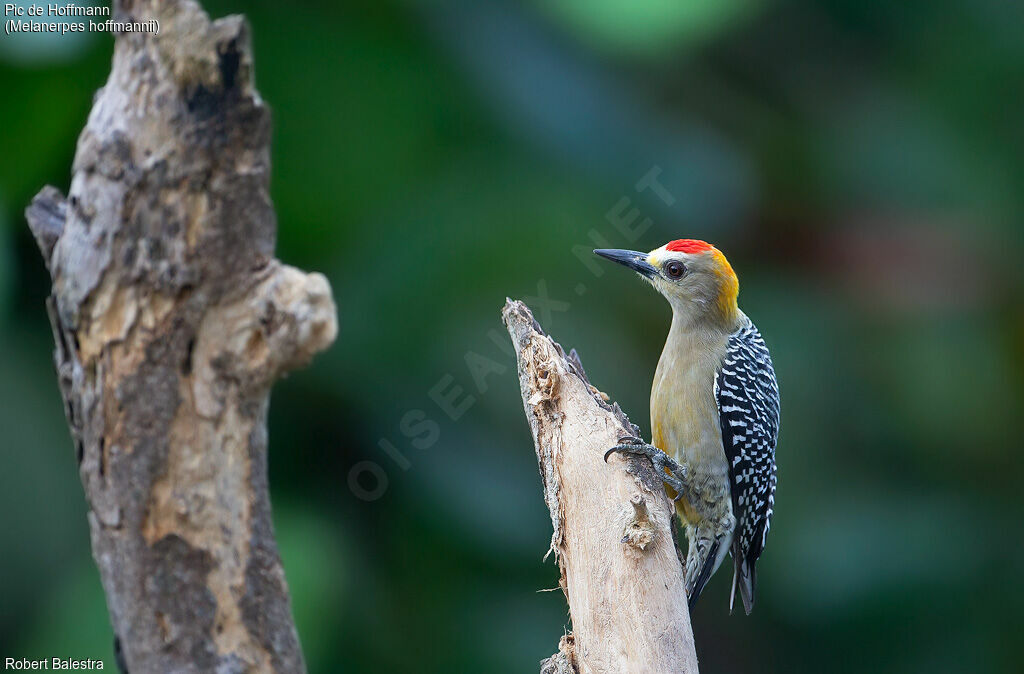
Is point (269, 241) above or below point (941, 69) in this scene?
below

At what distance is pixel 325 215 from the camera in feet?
12.4

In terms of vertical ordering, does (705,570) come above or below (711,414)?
below

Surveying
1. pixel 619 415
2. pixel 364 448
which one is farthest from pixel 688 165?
pixel 619 415

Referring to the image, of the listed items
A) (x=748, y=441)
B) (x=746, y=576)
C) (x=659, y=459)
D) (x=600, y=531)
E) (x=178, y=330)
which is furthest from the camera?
(x=746, y=576)

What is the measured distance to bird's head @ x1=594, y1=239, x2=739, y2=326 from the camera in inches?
112

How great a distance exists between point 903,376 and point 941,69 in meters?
1.56

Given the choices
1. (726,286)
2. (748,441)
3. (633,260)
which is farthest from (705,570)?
(633,260)

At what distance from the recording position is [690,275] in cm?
286

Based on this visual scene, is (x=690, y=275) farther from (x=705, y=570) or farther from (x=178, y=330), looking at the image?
(x=178, y=330)

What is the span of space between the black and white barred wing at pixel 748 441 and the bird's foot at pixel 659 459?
0.52 feet

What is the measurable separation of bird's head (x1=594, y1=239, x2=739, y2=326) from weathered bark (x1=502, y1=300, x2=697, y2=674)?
0.71 m

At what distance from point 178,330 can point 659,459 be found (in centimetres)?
160

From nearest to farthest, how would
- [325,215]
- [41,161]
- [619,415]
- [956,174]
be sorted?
[619,415] < [41,161] < [325,215] < [956,174]

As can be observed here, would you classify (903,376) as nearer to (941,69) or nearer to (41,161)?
(941,69)
